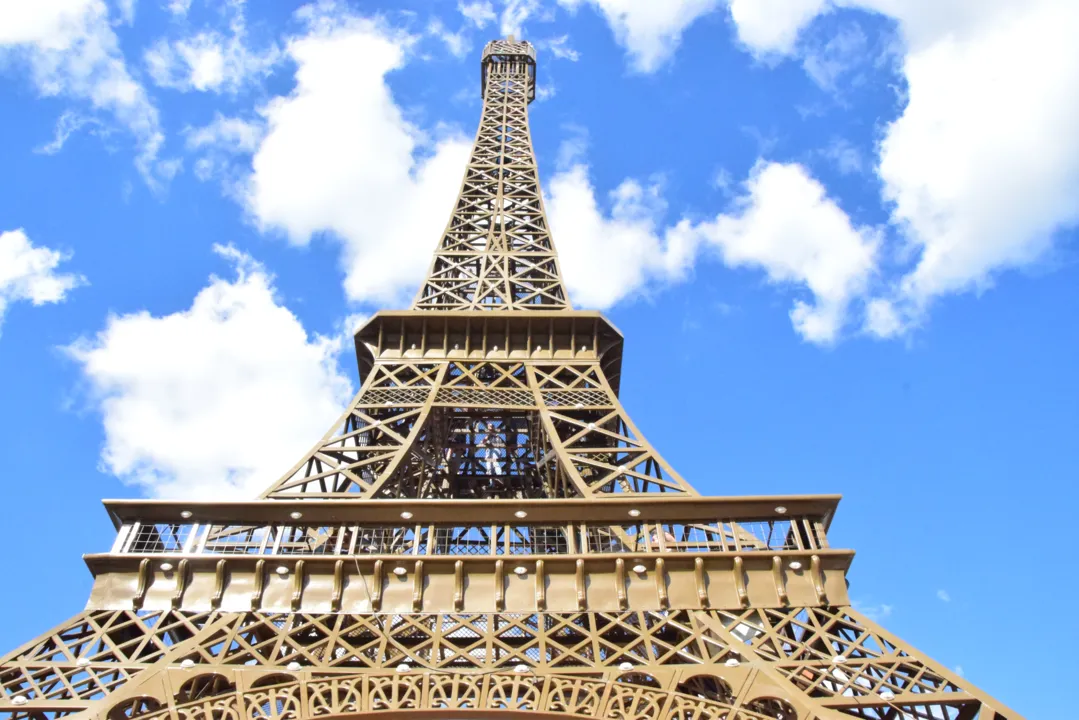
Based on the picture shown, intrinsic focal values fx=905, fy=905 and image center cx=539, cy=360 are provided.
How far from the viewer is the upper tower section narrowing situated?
27438mm

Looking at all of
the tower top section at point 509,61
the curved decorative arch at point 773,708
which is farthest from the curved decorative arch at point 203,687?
the tower top section at point 509,61

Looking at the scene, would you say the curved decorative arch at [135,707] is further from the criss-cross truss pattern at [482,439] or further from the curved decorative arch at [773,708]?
the curved decorative arch at [773,708]

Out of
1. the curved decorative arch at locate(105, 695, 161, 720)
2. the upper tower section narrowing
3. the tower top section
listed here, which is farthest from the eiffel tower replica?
the tower top section

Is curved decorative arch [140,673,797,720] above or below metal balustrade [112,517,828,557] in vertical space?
below

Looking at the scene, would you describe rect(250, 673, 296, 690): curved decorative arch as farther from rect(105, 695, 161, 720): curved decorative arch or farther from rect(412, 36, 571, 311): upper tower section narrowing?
rect(412, 36, 571, 311): upper tower section narrowing

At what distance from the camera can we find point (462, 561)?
15445 mm

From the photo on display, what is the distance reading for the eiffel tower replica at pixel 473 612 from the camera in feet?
41.6

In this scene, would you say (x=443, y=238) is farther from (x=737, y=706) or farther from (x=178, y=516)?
(x=737, y=706)

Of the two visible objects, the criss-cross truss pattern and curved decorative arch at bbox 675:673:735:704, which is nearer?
curved decorative arch at bbox 675:673:735:704

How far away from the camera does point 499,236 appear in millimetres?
30312

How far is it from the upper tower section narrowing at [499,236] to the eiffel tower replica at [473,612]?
21.3 feet

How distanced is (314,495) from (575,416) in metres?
7.69

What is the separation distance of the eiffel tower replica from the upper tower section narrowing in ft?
21.3

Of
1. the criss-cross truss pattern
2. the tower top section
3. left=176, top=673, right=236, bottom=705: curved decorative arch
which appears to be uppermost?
the tower top section
